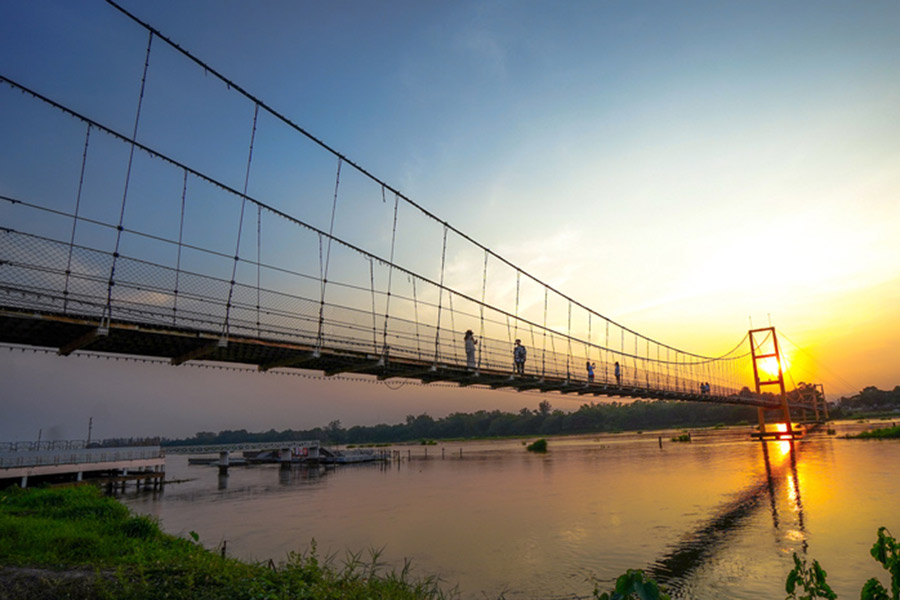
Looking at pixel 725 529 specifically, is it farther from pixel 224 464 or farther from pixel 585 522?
pixel 224 464

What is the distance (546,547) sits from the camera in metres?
17.3

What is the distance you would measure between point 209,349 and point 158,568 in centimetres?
407

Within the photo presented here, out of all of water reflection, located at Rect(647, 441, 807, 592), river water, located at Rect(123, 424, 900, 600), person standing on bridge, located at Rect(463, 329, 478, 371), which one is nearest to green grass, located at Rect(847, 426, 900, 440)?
river water, located at Rect(123, 424, 900, 600)

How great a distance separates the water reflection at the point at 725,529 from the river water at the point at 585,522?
0.08 m

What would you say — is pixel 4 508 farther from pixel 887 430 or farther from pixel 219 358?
pixel 887 430

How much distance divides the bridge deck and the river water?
221 inches

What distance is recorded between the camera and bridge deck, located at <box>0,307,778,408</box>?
353 inches

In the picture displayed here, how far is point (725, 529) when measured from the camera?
62.8ft

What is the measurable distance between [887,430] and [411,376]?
6525 cm

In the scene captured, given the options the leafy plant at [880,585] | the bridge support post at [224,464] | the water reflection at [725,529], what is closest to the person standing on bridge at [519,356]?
the water reflection at [725,529]

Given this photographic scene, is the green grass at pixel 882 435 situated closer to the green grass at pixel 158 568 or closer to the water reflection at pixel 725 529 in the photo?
the water reflection at pixel 725 529

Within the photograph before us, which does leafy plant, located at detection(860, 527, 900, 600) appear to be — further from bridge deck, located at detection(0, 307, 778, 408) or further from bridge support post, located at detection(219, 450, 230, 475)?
bridge support post, located at detection(219, 450, 230, 475)

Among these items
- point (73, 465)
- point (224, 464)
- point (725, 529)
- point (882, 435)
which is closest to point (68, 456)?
point (73, 465)

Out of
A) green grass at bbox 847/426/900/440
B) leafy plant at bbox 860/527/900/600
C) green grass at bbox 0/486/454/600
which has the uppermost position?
leafy plant at bbox 860/527/900/600
